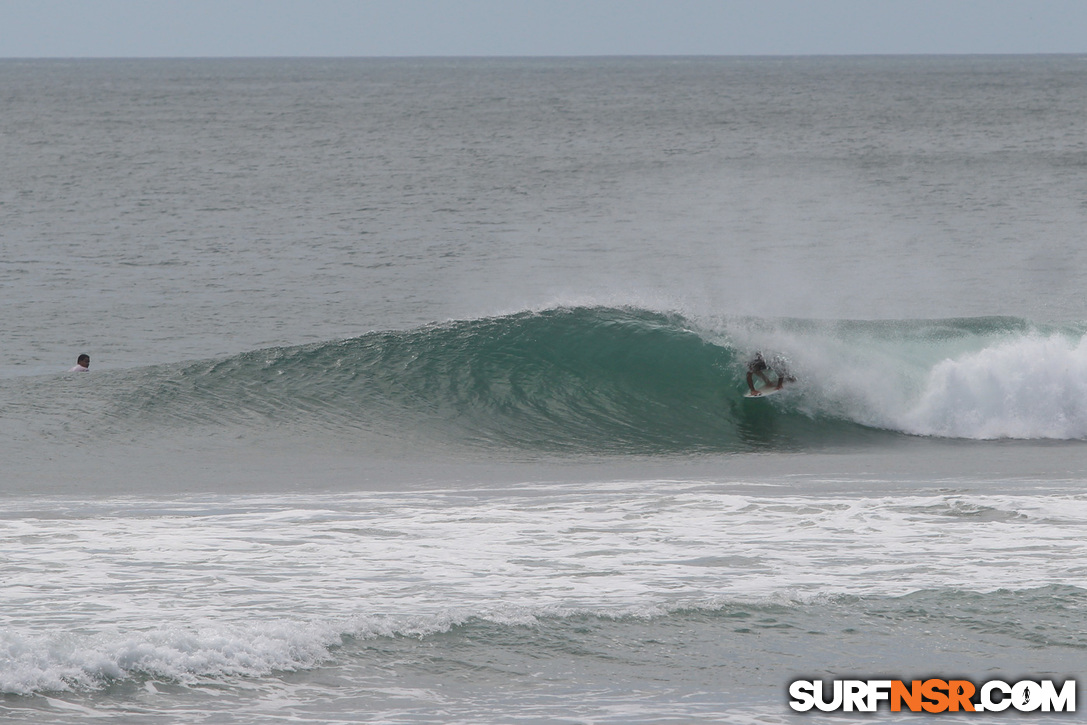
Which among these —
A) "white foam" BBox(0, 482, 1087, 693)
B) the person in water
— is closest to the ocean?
"white foam" BBox(0, 482, 1087, 693)

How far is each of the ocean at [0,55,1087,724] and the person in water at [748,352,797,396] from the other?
199mm

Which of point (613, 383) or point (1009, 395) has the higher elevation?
point (613, 383)

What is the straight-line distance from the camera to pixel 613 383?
18.0 m

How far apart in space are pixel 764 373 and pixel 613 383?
2073 mm

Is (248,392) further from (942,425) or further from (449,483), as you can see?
(942,425)

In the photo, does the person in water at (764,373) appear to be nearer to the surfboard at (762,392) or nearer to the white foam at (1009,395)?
the surfboard at (762,392)

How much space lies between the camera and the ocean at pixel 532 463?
25.3 ft

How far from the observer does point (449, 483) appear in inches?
518

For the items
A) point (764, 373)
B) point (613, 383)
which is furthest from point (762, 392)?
point (613, 383)

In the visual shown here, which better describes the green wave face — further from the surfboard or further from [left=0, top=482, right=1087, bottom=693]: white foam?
[left=0, top=482, right=1087, bottom=693]: white foam

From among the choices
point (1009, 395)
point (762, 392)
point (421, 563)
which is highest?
point (762, 392)

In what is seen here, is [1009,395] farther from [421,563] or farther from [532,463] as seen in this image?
[421,563]

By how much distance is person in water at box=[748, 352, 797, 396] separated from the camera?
17.3m

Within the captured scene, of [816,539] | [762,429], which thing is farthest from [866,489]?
[762,429]
